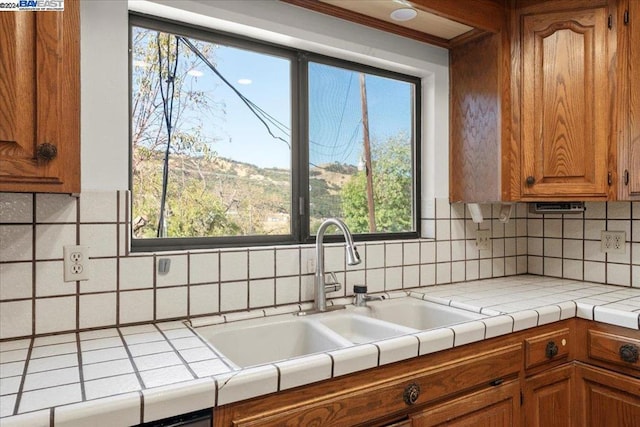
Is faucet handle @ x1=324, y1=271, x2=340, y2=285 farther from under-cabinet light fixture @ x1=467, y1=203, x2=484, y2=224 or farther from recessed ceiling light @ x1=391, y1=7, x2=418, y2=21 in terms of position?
recessed ceiling light @ x1=391, y1=7, x2=418, y2=21

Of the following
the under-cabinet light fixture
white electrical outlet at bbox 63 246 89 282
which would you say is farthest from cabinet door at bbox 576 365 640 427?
white electrical outlet at bbox 63 246 89 282

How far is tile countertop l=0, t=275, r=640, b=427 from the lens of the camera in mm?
808

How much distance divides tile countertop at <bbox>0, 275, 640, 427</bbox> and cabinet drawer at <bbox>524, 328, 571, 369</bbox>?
65 mm

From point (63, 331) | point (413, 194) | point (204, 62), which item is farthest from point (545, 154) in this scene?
point (63, 331)

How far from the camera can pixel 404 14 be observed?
1.79 metres

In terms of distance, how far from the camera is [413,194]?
7.13ft

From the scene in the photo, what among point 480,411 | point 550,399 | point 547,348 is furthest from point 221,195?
point 550,399

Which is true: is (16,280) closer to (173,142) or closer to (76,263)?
(76,263)

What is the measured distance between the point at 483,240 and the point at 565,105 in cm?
78

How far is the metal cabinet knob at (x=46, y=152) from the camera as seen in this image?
95cm

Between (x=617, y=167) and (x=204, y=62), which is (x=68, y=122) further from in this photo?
(x=617, y=167)

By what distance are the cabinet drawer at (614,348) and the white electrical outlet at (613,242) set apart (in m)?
0.69

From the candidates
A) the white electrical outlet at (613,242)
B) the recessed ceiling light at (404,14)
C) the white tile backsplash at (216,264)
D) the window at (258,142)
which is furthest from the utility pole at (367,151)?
the white electrical outlet at (613,242)

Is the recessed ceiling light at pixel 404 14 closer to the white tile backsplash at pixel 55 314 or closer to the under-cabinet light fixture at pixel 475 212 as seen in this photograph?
the under-cabinet light fixture at pixel 475 212
